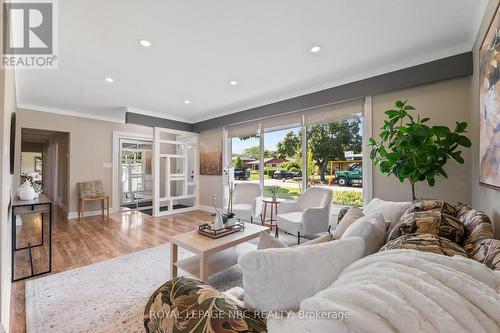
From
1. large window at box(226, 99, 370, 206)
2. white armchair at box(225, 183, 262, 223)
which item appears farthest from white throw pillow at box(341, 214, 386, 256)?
white armchair at box(225, 183, 262, 223)

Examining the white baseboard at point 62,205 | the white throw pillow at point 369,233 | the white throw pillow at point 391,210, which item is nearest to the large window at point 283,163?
the white throw pillow at point 391,210

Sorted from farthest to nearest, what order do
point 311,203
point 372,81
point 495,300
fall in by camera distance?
1. point 311,203
2. point 372,81
3. point 495,300

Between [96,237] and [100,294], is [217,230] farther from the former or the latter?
[96,237]

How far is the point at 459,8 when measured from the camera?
72.7 inches

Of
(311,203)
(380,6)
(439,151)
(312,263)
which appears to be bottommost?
(311,203)

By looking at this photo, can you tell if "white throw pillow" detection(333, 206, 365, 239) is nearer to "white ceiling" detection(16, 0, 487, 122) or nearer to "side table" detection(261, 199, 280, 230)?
"white ceiling" detection(16, 0, 487, 122)

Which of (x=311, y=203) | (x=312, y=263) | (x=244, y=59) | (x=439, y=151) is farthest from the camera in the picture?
(x=311, y=203)

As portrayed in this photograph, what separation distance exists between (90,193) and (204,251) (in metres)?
4.42

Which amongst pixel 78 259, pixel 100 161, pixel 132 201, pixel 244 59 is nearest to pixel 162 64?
pixel 244 59

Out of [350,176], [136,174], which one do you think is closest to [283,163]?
[350,176]

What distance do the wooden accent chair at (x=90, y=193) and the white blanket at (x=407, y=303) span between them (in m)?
5.43

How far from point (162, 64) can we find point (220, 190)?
3192 millimetres

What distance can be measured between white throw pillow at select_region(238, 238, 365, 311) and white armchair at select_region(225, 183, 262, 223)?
3094 mm

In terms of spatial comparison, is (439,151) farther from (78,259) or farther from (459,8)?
(78,259)
